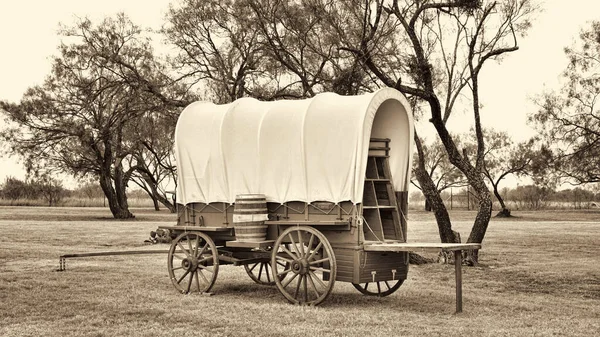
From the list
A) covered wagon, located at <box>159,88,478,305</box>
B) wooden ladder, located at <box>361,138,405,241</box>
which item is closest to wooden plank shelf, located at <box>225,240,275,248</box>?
covered wagon, located at <box>159,88,478,305</box>

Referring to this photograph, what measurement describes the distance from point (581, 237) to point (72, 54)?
24656 millimetres

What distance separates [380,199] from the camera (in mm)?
12406

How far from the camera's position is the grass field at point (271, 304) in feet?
31.7

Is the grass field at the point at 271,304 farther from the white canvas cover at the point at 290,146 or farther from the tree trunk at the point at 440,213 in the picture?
the white canvas cover at the point at 290,146

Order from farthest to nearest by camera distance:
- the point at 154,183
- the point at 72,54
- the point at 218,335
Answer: the point at 154,183, the point at 72,54, the point at 218,335

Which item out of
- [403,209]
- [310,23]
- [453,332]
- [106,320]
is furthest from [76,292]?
[310,23]

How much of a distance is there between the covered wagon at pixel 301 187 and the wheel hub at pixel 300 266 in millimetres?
16

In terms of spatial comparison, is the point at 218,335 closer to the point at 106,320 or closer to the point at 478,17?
the point at 106,320

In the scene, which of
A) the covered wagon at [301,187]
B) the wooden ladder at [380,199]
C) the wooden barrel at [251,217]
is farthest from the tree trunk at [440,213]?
the wooden barrel at [251,217]

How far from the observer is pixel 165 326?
9.78 meters

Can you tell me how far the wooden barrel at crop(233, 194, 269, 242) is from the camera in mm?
11867

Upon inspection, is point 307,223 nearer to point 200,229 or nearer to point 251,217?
point 251,217

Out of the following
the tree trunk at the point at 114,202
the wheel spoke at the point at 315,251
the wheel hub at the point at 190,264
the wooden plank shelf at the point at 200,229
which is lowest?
the wheel hub at the point at 190,264

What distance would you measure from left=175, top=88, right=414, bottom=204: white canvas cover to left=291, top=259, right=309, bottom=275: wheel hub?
3.22ft
